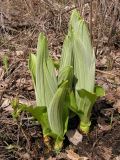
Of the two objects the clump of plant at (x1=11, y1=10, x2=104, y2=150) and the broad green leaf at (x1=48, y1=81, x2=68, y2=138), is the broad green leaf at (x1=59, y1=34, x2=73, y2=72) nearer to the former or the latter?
the clump of plant at (x1=11, y1=10, x2=104, y2=150)

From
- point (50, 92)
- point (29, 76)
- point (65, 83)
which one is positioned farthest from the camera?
point (29, 76)

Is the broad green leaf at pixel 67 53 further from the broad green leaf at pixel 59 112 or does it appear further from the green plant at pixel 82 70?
the broad green leaf at pixel 59 112

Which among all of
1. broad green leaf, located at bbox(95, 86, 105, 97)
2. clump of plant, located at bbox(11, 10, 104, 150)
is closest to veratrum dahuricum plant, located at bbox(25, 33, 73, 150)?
clump of plant, located at bbox(11, 10, 104, 150)

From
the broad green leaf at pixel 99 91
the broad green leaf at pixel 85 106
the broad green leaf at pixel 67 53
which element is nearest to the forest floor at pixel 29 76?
the broad green leaf at pixel 85 106

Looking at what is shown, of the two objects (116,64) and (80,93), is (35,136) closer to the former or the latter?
(80,93)

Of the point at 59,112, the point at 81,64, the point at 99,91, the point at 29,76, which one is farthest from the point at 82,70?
the point at 29,76

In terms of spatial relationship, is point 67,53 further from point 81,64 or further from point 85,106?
point 85,106

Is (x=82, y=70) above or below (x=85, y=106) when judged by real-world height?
above
